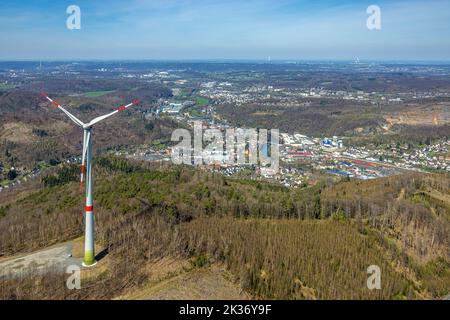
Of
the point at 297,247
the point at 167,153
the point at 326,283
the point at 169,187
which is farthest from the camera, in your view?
the point at 167,153

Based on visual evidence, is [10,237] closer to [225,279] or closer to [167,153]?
[225,279]

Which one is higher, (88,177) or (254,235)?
(88,177)

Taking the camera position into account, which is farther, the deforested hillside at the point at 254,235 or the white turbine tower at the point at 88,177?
the deforested hillside at the point at 254,235

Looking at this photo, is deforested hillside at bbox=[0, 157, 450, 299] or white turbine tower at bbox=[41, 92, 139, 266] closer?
white turbine tower at bbox=[41, 92, 139, 266]

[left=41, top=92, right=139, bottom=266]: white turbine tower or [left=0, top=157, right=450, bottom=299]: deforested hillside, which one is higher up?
[left=41, top=92, right=139, bottom=266]: white turbine tower

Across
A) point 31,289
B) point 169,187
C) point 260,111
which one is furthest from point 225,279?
point 260,111

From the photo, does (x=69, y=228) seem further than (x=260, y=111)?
No

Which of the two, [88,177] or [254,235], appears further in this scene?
[254,235]

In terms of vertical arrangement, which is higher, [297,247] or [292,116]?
[292,116]
